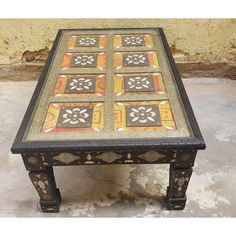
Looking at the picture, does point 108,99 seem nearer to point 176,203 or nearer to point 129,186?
point 129,186

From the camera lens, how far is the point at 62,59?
237 cm

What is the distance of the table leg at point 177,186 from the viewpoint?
1804 mm

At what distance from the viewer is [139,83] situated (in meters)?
2.09

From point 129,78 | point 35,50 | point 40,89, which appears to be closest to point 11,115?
point 35,50

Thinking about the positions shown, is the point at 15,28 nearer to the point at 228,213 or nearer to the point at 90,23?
the point at 90,23

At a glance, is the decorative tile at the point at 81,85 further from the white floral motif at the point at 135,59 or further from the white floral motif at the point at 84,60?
the white floral motif at the point at 135,59

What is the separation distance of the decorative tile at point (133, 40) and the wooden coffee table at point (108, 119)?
12 cm

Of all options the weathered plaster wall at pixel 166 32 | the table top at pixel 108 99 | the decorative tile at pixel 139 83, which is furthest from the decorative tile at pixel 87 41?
the decorative tile at pixel 139 83

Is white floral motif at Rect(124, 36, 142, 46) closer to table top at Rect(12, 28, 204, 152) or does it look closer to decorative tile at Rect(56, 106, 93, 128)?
table top at Rect(12, 28, 204, 152)

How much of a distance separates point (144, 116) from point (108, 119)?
0.20 metres

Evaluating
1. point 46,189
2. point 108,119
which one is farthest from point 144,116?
point 46,189

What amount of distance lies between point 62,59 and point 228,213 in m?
1.53

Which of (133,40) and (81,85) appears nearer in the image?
(81,85)

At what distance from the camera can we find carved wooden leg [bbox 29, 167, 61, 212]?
5.92ft
